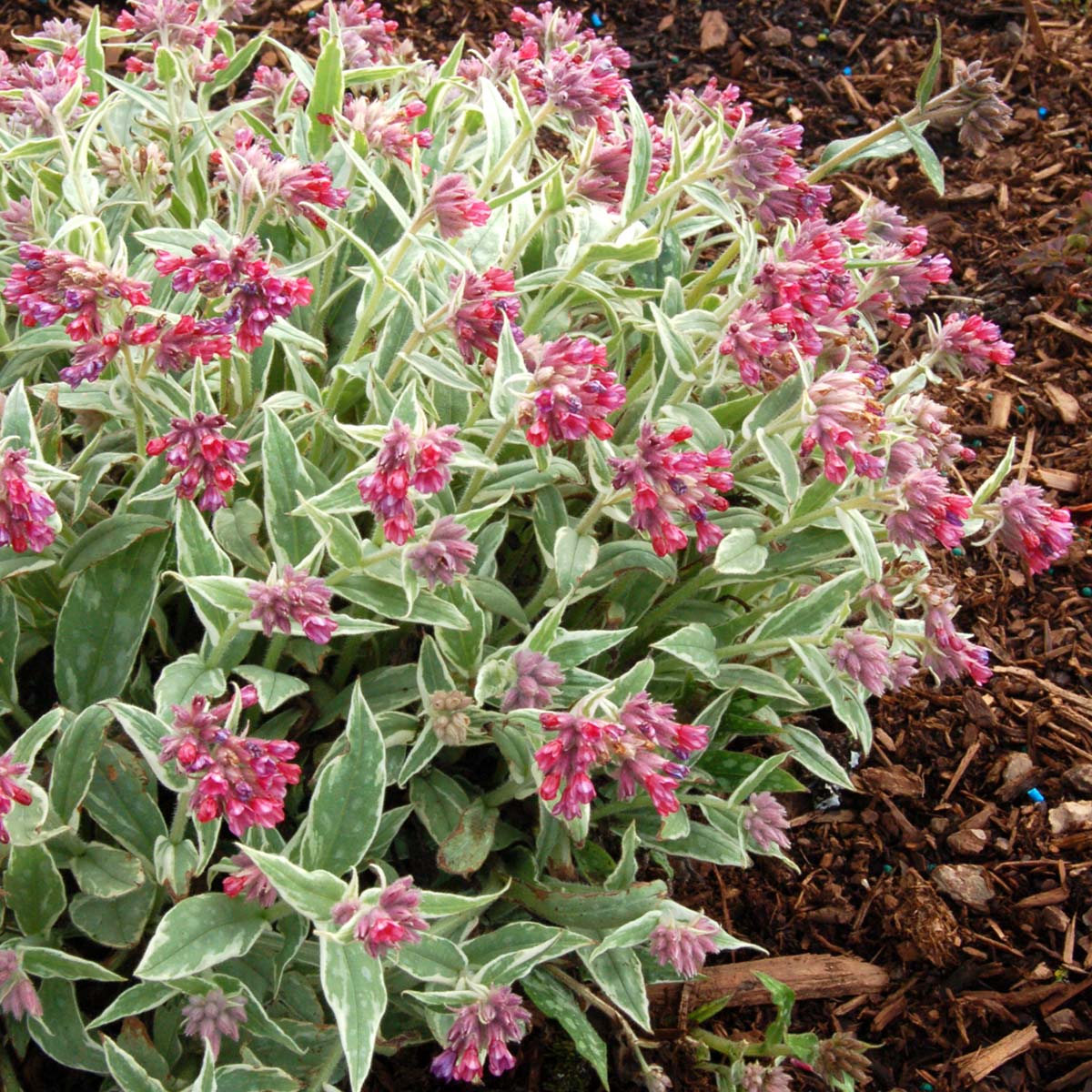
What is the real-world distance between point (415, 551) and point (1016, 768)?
2.29 m

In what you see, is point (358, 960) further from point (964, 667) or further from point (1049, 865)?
point (1049, 865)

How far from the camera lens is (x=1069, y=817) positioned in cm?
349

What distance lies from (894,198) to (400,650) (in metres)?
3.28

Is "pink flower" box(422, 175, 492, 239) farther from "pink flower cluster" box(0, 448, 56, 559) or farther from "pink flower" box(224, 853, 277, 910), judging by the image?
"pink flower" box(224, 853, 277, 910)

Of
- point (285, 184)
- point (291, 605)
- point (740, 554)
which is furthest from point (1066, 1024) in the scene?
point (285, 184)

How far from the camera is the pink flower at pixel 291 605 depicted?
2127 millimetres

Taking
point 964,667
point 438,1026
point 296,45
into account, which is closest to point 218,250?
point 438,1026

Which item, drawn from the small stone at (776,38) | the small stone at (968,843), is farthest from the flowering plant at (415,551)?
the small stone at (776,38)

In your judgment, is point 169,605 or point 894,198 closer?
point 169,605

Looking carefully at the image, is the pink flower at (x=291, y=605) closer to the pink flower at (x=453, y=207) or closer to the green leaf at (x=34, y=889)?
the green leaf at (x=34, y=889)

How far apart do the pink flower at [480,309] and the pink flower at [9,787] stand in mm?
1097

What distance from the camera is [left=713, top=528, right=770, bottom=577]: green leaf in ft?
8.27

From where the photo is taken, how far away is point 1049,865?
341 centimetres

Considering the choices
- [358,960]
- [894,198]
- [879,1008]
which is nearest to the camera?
[358,960]
